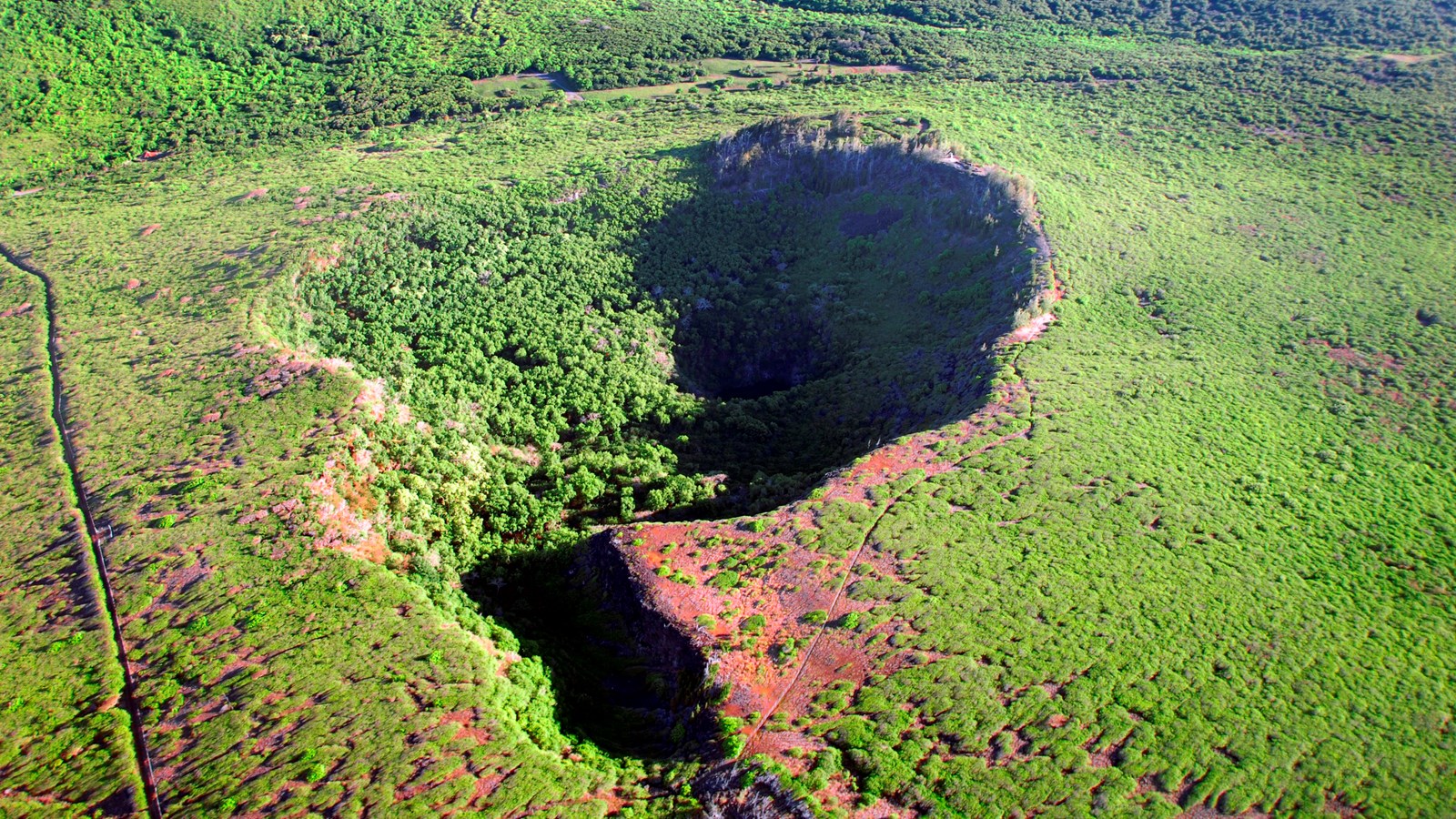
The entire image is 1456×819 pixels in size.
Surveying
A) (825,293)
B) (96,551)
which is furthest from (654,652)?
(825,293)

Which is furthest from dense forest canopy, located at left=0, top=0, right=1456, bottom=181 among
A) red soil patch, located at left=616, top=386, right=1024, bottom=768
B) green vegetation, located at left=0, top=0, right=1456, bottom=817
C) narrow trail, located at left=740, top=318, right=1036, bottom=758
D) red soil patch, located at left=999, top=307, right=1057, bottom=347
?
red soil patch, located at left=616, top=386, right=1024, bottom=768

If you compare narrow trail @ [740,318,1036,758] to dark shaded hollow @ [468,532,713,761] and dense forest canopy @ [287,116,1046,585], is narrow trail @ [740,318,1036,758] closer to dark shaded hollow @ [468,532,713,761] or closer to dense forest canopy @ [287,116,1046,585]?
dark shaded hollow @ [468,532,713,761]

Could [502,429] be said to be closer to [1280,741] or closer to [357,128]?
[1280,741]

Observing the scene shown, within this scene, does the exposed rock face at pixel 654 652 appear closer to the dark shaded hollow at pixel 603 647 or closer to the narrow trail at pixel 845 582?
the dark shaded hollow at pixel 603 647

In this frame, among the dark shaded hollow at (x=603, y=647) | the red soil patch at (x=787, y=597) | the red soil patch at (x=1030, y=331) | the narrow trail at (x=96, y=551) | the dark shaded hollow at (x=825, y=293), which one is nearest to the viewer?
the narrow trail at (x=96, y=551)

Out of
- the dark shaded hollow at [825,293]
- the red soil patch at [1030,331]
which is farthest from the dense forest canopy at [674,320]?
the red soil patch at [1030,331]
